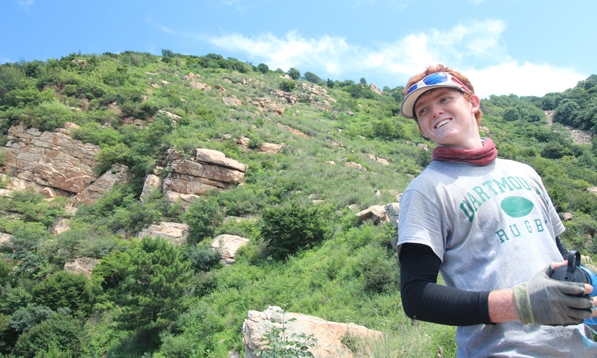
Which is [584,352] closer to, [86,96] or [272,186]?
[272,186]

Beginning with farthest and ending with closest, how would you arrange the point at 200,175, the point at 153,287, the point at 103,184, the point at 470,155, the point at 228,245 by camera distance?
the point at 103,184 → the point at 200,175 → the point at 228,245 → the point at 153,287 → the point at 470,155

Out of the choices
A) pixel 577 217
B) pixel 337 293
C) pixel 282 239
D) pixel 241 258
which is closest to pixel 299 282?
pixel 337 293

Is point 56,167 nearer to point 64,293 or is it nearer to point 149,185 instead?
point 149,185

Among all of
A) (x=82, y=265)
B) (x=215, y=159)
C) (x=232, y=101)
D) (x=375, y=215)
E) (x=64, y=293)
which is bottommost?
(x=64, y=293)

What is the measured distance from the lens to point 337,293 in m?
8.25

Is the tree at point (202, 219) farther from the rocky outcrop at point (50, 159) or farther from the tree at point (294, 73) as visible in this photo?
the tree at point (294, 73)

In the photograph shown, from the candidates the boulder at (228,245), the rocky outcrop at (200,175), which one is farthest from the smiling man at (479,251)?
the rocky outcrop at (200,175)

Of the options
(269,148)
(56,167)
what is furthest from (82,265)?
(269,148)

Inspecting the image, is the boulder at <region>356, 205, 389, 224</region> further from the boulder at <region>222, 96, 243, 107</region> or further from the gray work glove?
the boulder at <region>222, 96, 243, 107</region>

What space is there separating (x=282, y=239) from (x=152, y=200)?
8.25 m

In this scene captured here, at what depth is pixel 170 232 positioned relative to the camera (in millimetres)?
14188

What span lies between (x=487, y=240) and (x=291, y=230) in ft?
34.0

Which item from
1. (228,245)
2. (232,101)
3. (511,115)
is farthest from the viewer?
(511,115)

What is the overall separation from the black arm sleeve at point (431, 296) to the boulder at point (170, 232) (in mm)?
13836
